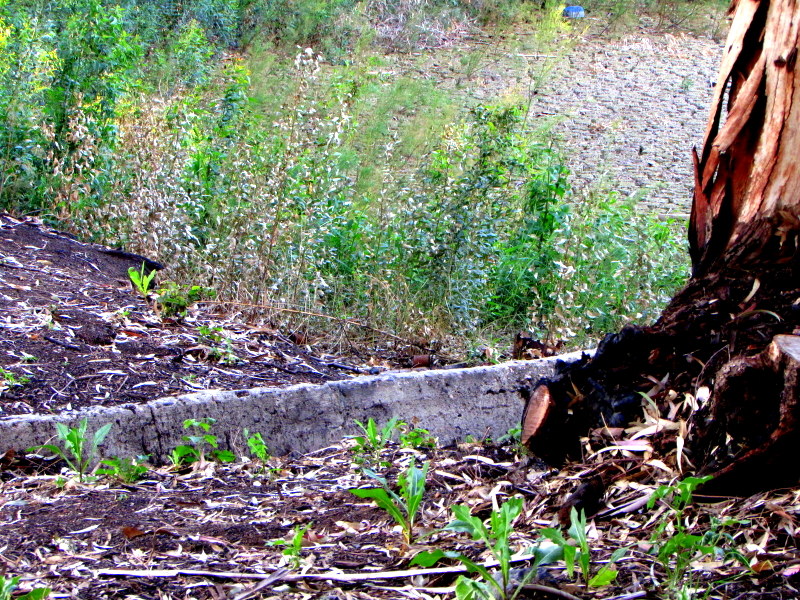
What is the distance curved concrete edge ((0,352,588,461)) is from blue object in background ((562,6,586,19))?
10894 millimetres

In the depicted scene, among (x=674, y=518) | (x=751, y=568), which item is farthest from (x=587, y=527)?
(x=751, y=568)

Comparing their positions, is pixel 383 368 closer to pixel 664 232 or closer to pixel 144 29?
pixel 664 232

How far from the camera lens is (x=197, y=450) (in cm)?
276

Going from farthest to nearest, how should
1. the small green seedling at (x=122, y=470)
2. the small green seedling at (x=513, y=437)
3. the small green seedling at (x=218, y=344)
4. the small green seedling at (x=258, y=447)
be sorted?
the small green seedling at (x=218, y=344) → the small green seedling at (x=258, y=447) → the small green seedling at (x=513, y=437) → the small green seedling at (x=122, y=470)

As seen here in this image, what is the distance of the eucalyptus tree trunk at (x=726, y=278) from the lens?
6.70ft

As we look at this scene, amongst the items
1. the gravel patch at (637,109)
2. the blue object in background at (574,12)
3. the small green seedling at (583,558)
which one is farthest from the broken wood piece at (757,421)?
the blue object in background at (574,12)

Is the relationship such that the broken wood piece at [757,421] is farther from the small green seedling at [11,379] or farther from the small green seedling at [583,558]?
the small green seedling at [11,379]

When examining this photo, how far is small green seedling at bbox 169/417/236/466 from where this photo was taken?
2.62 m

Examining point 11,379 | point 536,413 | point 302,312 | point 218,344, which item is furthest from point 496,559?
point 302,312

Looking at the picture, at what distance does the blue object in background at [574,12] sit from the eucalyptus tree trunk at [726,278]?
38.6ft

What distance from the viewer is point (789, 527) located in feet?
5.28

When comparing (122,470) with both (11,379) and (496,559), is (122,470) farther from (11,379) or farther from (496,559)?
(496,559)

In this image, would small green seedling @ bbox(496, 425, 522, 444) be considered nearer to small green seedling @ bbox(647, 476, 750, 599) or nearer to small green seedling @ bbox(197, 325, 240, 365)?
small green seedling @ bbox(647, 476, 750, 599)

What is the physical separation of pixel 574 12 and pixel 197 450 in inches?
492
